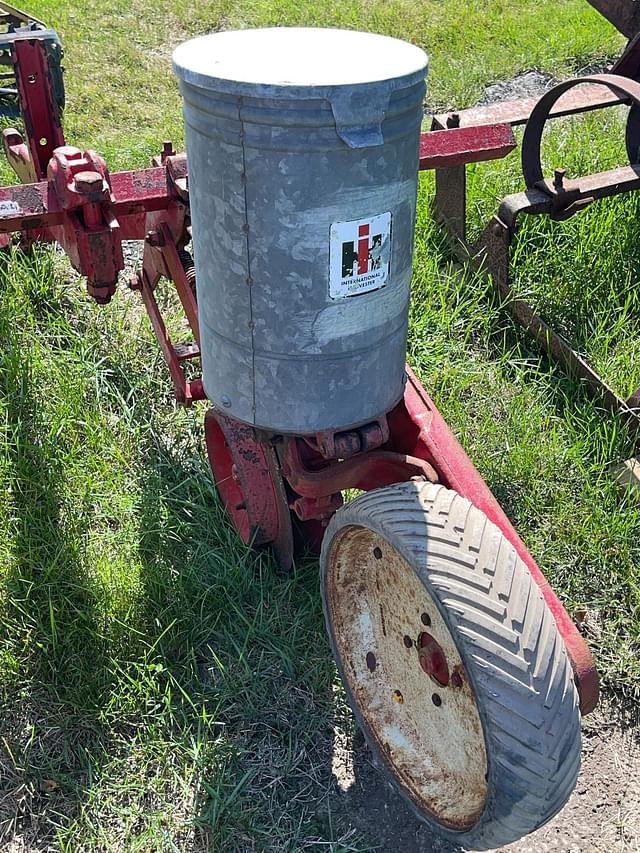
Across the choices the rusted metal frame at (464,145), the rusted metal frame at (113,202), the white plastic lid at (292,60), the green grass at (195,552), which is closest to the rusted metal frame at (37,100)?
the rusted metal frame at (113,202)

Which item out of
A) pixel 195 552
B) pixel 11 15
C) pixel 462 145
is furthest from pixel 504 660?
pixel 11 15

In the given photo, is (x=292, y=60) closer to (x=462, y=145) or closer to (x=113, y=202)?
(x=113, y=202)

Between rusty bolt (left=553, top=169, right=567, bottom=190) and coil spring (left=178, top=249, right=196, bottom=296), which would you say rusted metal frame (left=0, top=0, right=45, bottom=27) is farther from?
rusty bolt (left=553, top=169, right=567, bottom=190)

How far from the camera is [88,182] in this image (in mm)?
2273

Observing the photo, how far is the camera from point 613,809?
2.39 meters

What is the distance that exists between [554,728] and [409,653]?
48 cm

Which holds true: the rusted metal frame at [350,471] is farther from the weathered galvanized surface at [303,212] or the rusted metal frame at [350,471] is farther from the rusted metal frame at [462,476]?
the weathered galvanized surface at [303,212]

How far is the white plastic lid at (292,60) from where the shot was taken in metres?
1.51

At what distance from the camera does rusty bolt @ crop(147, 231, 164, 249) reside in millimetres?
2809

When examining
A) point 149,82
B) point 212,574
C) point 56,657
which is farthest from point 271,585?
point 149,82

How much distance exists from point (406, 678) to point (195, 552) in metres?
0.96

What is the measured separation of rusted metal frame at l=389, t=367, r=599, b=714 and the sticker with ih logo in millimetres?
551

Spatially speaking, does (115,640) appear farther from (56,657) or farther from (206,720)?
(206,720)

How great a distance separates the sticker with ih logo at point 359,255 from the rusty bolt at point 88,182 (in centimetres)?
91
